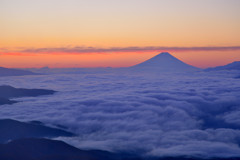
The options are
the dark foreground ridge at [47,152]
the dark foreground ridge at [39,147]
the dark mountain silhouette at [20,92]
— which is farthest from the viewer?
the dark mountain silhouette at [20,92]

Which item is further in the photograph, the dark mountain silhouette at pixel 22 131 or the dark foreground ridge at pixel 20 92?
the dark foreground ridge at pixel 20 92

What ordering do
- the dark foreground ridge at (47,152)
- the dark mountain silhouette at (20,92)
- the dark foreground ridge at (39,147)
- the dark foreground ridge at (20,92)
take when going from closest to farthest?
the dark foreground ridge at (47,152) → the dark foreground ridge at (39,147) → the dark foreground ridge at (20,92) → the dark mountain silhouette at (20,92)

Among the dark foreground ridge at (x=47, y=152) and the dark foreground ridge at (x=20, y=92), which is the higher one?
the dark foreground ridge at (x=20, y=92)

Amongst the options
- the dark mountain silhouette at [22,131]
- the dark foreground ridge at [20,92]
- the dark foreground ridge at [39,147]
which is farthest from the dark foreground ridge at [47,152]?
the dark foreground ridge at [20,92]

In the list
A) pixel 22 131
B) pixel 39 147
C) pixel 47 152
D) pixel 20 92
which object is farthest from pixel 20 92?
pixel 47 152

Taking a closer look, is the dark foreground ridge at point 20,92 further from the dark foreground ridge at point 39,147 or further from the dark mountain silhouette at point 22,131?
the dark foreground ridge at point 39,147

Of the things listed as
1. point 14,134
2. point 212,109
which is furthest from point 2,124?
point 212,109

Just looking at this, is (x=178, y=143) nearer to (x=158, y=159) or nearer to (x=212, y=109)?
(x=158, y=159)

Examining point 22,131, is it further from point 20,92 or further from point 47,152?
point 20,92

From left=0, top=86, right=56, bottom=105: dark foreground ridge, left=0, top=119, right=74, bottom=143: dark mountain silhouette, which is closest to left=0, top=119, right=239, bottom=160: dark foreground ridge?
left=0, top=119, right=74, bottom=143: dark mountain silhouette
